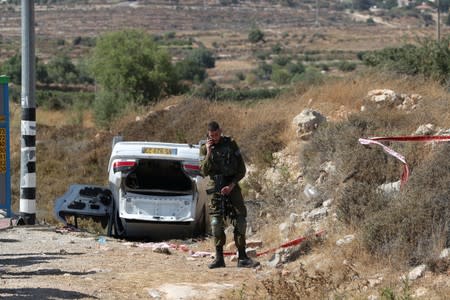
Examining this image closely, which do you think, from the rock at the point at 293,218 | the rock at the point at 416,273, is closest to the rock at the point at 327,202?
the rock at the point at 293,218

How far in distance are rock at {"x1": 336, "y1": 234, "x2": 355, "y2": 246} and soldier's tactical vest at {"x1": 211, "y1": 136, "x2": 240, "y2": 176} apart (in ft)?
5.04

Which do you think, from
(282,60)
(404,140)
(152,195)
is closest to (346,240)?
(404,140)

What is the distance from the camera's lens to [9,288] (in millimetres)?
9367

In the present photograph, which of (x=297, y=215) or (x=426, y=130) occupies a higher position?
(x=426, y=130)

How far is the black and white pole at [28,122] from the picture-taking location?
48.6 ft

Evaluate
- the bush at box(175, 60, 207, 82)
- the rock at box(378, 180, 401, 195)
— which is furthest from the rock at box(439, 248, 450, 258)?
the bush at box(175, 60, 207, 82)

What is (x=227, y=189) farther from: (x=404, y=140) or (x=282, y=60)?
(x=282, y=60)

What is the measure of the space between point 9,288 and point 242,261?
2916 mm

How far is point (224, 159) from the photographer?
11.3 metres

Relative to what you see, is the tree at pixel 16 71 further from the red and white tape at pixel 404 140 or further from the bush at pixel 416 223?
the bush at pixel 416 223

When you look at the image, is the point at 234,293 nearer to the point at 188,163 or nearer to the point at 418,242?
the point at 418,242

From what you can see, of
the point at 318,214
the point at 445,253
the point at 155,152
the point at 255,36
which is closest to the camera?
the point at 445,253

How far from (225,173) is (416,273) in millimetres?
3022

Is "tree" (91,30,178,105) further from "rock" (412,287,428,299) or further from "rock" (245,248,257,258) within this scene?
"rock" (412,287,428,299)
